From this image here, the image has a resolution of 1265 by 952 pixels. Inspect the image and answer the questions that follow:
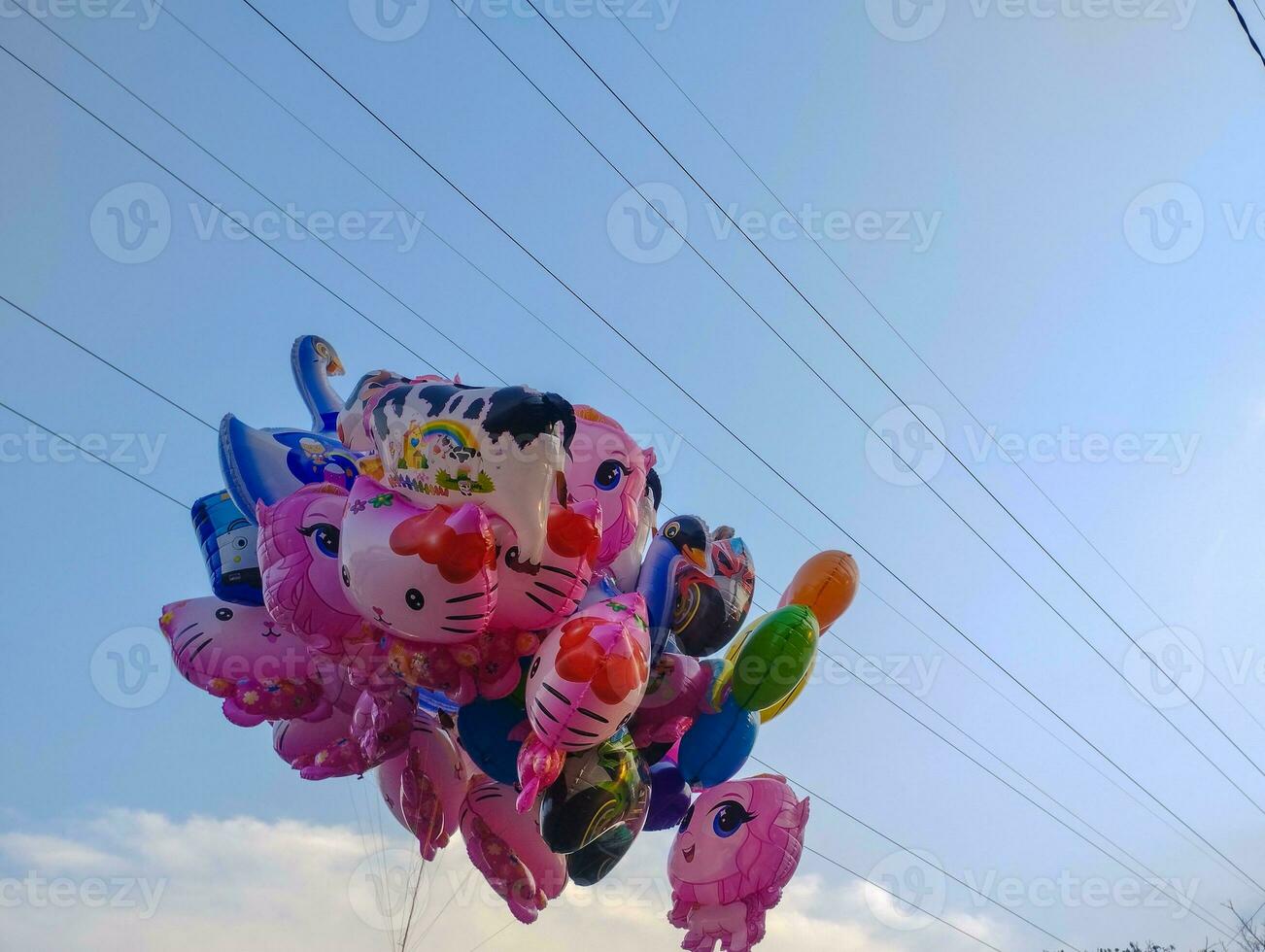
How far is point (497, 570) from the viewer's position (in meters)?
6.56

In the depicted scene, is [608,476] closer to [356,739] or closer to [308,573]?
[308,573]

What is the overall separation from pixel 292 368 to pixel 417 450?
114 inches

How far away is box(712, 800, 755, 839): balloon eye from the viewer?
7598 mm

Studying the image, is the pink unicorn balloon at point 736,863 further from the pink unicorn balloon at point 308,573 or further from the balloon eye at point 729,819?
the pink unicorn balloon at point 308,573

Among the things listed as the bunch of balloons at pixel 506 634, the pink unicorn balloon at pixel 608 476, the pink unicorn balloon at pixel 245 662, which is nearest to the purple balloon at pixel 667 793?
the bunch of balloons at pixel 506 634

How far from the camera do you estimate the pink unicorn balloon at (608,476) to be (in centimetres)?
761

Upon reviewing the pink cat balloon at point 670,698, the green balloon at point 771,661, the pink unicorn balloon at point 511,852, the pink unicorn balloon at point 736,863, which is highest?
the green balloon at point 771,661

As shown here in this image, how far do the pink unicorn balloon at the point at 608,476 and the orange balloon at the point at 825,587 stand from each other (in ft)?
4.41

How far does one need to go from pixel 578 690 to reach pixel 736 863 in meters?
1.96

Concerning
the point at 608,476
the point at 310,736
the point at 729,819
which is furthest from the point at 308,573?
the point at 729,819

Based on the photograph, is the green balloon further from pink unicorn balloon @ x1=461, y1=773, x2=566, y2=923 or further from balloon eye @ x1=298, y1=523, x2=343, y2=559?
balloon eye @ x1=298, y1=523, x2=343, y2=559

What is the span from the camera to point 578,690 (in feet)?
20.8

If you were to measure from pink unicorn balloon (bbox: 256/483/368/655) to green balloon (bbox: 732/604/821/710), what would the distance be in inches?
96.9

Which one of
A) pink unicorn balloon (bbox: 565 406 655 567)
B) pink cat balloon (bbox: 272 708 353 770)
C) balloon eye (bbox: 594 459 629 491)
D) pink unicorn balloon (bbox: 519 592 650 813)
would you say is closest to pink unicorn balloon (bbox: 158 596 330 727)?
pink cat balloon (bbox: 272 708 353 770)
